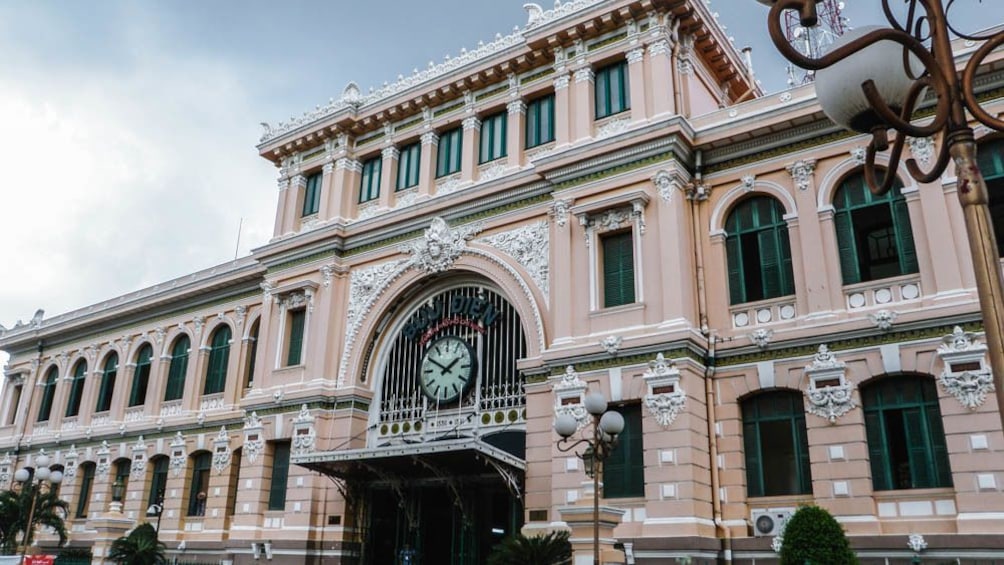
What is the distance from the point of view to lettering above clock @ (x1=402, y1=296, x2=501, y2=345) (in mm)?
23297

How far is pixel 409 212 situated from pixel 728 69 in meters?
10.7

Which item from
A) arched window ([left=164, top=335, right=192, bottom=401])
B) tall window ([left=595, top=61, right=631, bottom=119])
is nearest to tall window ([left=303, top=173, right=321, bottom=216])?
arched window ([left=164, top=335, right=192, bottom=401])

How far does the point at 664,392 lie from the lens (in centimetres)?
1842

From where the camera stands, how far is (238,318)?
31328 millimetres

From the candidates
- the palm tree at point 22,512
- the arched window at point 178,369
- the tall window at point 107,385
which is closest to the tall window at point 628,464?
the arched window at point 178,369

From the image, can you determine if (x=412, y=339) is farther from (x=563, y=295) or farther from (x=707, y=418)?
(x=707, y=418)

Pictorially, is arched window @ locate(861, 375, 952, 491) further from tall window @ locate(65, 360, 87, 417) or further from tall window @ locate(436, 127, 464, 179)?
tall window @ locate(65, 360, 87, 417)

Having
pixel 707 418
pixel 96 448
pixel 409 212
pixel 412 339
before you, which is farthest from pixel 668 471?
pixel 96 448

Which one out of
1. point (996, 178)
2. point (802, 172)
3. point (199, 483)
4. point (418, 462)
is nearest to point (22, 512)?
point (199, 483)

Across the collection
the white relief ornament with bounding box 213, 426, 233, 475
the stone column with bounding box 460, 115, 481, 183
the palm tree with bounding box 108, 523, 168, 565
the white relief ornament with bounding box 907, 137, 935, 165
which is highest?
the stone column with bounding box 460, 115, 481, 183

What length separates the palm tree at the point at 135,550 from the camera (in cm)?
2342

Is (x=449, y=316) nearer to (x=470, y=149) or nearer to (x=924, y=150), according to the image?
(x=470, y=149)

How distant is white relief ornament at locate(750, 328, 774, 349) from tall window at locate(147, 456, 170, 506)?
887 inches

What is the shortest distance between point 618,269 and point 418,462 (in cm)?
716
